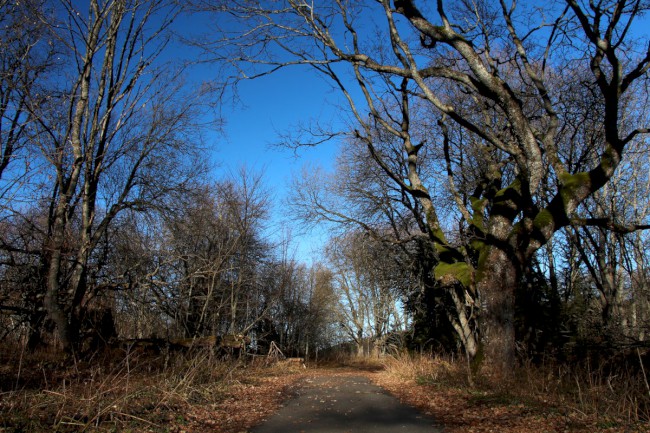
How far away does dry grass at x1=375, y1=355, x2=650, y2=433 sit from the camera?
545 cm

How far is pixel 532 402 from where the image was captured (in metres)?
6.56

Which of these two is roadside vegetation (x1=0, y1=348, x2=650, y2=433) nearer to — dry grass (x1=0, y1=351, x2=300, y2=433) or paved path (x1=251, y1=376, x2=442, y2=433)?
dry grass (x1=0, y1=351, x2=300, y2=433)

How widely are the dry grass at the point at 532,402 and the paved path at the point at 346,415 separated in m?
0.38

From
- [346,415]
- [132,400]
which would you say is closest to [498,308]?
[346,415]

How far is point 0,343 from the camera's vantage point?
980cm

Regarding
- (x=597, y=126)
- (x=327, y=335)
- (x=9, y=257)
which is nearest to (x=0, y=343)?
(x=9, y=257)

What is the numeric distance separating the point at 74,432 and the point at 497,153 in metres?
13.8

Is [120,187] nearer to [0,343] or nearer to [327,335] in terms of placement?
[0,343]

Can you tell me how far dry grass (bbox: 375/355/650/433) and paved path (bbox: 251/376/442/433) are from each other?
38 cm

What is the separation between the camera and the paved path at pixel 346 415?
5.80m

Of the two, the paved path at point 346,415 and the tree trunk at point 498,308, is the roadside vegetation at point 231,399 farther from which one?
the tree trunk at point 498,308

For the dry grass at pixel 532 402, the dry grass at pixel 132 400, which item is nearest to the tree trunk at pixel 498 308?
the dry grass at pixel 532 402

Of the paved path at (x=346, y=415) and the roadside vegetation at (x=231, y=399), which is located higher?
the roadside vegetation at (x=231, y=399)

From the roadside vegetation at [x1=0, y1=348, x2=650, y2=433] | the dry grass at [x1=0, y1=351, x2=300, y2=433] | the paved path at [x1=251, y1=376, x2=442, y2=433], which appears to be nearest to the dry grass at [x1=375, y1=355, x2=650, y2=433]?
the roadside vegetation at [x1=0, y1=348, x2=650, y2=433]
